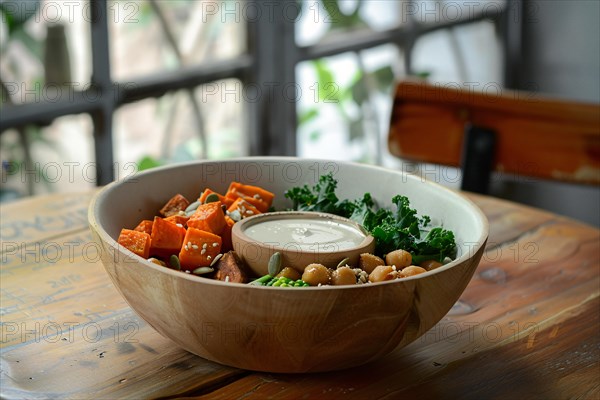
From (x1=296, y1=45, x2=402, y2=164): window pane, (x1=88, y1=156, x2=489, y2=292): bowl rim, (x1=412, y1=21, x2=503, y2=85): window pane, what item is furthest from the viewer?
(x1=412, y1=21, x2=503, y2=85): window pane

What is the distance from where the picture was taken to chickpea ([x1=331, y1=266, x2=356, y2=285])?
2.99 feet

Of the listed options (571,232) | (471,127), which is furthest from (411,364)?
(471,127)

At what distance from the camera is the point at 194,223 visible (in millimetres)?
1052

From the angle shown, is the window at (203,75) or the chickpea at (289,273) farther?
the window at (203,75)

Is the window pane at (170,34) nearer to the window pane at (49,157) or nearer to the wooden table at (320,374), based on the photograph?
the window pane at (49,157)

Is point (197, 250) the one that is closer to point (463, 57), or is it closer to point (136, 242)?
point (136, 242)

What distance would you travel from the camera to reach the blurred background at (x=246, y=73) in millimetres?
2080

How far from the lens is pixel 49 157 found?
2145 mm

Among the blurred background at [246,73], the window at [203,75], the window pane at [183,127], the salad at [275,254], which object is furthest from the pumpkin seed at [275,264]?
the window pane at [183,127]

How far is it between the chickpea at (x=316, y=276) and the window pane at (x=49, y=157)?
1.34 metres

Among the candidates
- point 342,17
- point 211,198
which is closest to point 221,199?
point 211,198

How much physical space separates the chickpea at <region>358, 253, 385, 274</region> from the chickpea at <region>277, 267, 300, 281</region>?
8cm

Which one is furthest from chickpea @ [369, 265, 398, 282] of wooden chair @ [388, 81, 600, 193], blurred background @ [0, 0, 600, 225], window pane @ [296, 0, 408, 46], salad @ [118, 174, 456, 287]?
window pane @ [296, 0, 408, 46]

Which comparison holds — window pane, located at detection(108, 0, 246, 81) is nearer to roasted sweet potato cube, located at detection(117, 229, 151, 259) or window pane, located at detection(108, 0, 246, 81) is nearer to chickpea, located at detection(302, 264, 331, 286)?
roasted sweet potato cube, located at detection(117, 229, 151, 259)
